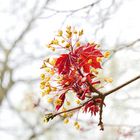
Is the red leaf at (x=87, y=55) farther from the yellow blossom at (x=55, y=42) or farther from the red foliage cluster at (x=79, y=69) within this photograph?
the yellow blossom at (x=55, y=42)

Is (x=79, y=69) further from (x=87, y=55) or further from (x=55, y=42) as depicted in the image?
(x=55, y=42)

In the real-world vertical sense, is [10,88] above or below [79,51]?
below

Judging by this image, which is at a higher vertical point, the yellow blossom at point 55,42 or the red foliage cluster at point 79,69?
the yellow blossom at point 55,42

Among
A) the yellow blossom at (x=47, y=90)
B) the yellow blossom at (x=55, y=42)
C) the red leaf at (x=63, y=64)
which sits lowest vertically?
the yellow blossom at (x=47, y=90)

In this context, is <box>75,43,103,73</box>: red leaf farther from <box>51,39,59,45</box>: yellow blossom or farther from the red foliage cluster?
<box>51,39,59,45</box>: yellow blossom

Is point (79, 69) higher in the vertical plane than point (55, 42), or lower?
lower

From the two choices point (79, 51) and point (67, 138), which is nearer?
point (79, 51)

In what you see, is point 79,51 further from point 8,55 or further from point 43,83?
point 8,55

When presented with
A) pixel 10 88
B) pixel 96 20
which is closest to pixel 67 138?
pixel 10 88

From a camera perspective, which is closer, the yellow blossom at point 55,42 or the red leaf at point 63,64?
the red leaf at point 63,64

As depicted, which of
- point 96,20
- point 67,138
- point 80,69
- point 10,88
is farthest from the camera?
point 67,138

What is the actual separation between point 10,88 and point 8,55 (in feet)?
2.90

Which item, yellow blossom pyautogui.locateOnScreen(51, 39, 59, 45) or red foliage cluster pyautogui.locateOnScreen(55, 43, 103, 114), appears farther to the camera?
yellow blossom pyautogui.locateOnScreen(51, 39, 59, 45)

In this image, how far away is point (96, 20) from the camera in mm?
4125
